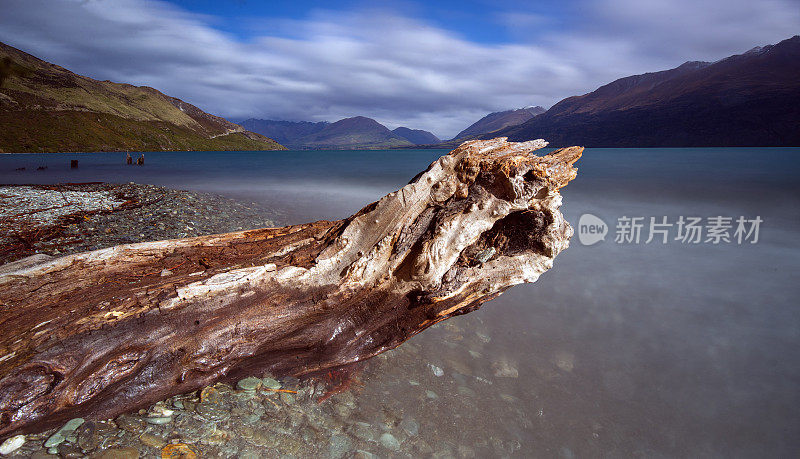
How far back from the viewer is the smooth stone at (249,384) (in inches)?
142

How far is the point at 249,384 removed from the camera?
365 centimetres

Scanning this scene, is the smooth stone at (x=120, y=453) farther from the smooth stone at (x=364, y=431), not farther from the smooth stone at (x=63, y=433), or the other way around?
the smooth stone at (x=364, y=431)

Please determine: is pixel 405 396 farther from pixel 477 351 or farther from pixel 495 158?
pixel 495 158

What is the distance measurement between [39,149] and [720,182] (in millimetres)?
118504

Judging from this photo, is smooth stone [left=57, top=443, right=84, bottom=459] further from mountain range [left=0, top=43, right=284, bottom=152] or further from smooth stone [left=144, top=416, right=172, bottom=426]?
mountain range [left=0, top=43, right=284, bottom=152]

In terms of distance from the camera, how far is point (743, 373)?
199 inches

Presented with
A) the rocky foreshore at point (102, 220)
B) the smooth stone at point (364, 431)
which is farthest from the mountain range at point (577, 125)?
the smooth stone at point (364, 431)

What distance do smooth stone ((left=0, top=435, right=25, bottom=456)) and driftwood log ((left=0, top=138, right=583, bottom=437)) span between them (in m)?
0.06

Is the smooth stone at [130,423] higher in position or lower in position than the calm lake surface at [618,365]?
higher

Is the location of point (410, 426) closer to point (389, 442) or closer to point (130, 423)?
point (389, 442)

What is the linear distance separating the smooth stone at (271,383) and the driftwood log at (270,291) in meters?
0.10

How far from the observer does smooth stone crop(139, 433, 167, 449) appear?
9.25 ft

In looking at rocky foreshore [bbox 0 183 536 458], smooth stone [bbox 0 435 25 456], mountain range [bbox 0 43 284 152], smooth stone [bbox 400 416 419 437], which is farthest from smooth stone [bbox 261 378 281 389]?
mountain range [bbox 0 43 284 152]

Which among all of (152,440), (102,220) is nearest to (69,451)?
(152,440)
